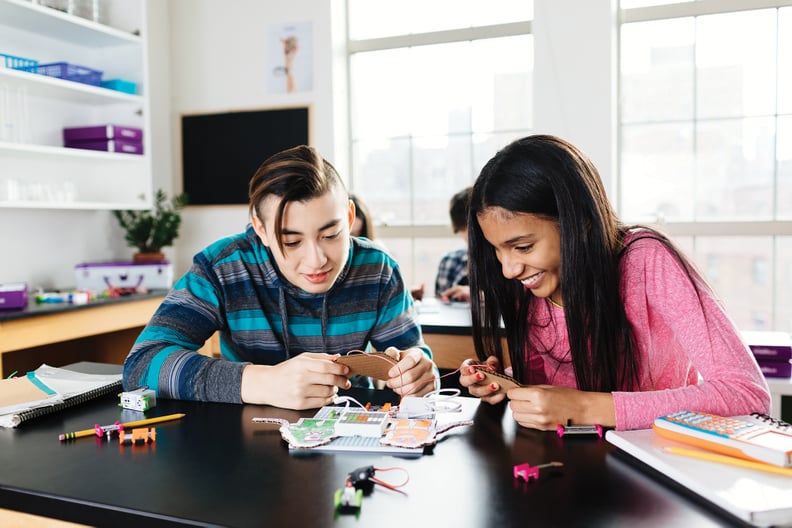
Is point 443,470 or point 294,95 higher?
point 294,95

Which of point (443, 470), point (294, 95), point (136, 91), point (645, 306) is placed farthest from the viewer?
point (294, 95)

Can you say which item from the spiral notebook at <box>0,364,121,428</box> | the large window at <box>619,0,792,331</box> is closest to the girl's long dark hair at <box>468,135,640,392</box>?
the spiral notebook at <box>0,364,121,428</box>

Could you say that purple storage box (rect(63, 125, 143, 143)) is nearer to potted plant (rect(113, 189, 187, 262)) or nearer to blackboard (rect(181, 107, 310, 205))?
potted plant (rect(113, 189, 187, 262))

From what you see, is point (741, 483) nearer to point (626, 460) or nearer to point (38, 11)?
point (626, 460)

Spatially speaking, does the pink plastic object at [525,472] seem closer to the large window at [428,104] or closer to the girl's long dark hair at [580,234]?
the girl's long dark hair at [580,234]

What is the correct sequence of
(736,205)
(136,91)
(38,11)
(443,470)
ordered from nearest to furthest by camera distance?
(443,470) → (38,11) → (736,205) → (136,91)

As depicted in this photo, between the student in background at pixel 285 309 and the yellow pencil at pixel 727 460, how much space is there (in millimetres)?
515

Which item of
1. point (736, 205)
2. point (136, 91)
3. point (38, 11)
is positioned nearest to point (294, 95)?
point (136, 91)

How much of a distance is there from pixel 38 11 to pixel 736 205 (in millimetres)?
3396

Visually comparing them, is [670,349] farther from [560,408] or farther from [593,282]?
[560,408]

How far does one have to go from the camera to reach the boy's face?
1402mm

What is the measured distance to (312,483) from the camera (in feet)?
2.97

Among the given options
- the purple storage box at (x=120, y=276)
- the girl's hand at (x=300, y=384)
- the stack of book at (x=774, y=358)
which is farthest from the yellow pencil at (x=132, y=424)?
the purple storage box at (x=120, y=276)

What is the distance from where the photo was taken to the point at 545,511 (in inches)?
31.4
